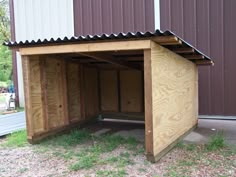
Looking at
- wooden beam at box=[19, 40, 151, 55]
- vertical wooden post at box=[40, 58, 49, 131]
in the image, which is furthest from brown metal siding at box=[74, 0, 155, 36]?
wooden beam at box=[19, 40, 151, 55]

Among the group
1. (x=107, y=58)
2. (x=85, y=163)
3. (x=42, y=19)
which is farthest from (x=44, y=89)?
(x=42, y=19)

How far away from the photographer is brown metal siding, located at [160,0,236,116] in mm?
6168

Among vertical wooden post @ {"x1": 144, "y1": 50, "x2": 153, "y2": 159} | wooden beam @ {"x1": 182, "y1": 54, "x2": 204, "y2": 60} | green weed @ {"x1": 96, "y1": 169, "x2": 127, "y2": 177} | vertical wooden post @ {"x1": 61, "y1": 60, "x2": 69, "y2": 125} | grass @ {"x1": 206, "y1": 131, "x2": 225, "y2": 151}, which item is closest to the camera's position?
green weed @ {"x1": 96, "y1": 169, "x2": 127, "y2": 177}

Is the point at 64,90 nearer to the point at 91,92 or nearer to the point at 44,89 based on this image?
the point at 44,89

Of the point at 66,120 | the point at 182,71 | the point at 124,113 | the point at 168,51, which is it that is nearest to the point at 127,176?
the point at 168,51

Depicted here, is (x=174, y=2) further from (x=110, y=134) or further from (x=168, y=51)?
A: (x=110, y=134)

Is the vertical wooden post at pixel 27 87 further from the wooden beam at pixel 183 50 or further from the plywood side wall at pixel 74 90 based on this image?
the wooden beam at pixel 183 50

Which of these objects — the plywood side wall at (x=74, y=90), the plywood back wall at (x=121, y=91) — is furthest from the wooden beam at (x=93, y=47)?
the plywood back wall at (x=121, y=91)

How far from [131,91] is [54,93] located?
69.7 inches

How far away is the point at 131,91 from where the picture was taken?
6.30m

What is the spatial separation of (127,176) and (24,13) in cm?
666

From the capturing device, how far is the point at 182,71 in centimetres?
471

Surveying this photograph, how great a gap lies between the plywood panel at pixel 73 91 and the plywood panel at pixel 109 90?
0.79 meters

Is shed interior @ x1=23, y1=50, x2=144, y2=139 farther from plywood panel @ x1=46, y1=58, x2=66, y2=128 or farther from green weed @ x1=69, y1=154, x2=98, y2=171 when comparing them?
green weed @ x1=69, y1=154, x2=98, y2=171
